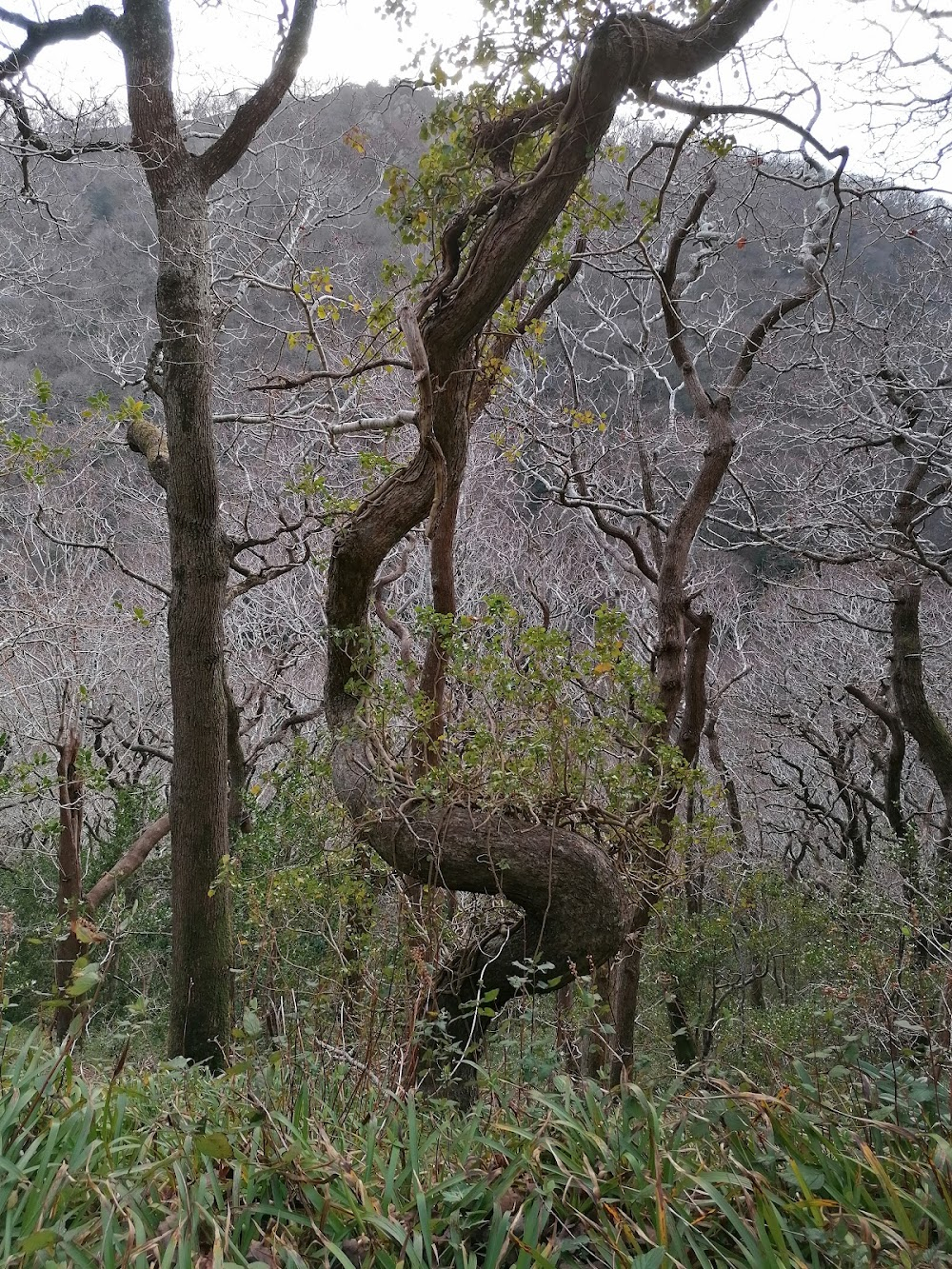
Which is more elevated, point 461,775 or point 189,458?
point 189,458

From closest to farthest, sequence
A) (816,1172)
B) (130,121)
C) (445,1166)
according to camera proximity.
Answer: (816,1172), (445,1166), (130,121)

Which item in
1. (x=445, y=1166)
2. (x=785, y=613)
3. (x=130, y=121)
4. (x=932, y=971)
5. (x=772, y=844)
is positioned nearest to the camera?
(x=445, y=1166)

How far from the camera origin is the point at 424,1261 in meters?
1.58

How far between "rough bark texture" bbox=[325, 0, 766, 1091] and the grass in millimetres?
1331

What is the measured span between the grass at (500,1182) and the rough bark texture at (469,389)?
1331mm

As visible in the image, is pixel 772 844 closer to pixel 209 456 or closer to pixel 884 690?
pixel 884 690

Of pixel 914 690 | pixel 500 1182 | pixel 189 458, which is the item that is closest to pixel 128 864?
pixel 189 458

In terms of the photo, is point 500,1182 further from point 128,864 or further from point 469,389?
point 128,864

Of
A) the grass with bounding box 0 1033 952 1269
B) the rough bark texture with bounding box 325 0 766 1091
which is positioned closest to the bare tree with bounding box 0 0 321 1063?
the rough bark texture with bounding box 325 0 766 1091

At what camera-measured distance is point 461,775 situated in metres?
3.46

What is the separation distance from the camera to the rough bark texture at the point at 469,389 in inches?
133

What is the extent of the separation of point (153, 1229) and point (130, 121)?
5.51 meters

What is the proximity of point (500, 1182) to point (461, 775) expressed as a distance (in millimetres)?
1829

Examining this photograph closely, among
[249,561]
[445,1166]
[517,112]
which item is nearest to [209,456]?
[517,112]
